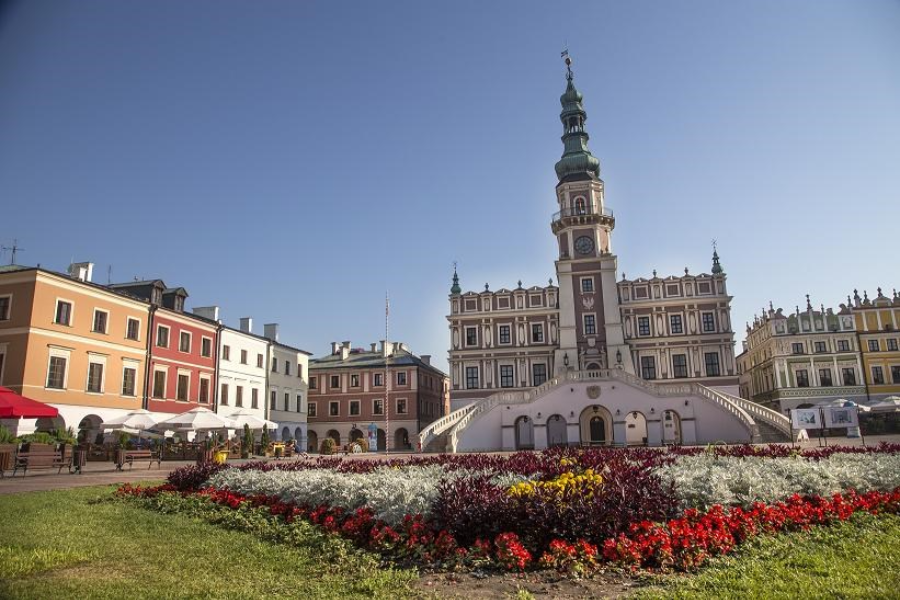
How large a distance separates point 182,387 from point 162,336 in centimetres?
418

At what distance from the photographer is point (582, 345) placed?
2190 inches

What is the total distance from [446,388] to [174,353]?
43.6 m

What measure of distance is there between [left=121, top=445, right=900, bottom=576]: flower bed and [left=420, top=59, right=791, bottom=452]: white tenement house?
3346cm

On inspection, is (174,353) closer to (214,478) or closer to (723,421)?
(214,478)

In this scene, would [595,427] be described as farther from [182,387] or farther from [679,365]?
[182,387]

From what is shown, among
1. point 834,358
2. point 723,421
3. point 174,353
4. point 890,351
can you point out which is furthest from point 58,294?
point 890,351

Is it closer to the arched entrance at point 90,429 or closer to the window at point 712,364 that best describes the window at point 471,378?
the window at point 712,364

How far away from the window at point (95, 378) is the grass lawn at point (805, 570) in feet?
126

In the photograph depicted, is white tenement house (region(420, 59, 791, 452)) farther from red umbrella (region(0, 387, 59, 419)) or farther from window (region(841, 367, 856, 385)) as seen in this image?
red umbrella (region(0, 387, 59, 419))

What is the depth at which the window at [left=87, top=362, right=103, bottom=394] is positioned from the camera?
36.8 m

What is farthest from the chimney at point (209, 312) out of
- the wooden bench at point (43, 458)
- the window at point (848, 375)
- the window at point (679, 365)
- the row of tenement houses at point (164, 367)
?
the window at point (848, 375)

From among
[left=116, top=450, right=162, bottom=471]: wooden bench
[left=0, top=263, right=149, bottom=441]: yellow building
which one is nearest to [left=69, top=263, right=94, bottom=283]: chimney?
[left=0, top=263, right=149, bottom=441]: yellow building

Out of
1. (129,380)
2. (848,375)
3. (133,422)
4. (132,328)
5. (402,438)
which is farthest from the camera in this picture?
(402,438)

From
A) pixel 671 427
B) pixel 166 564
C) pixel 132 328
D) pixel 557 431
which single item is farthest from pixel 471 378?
pixel 166 564
